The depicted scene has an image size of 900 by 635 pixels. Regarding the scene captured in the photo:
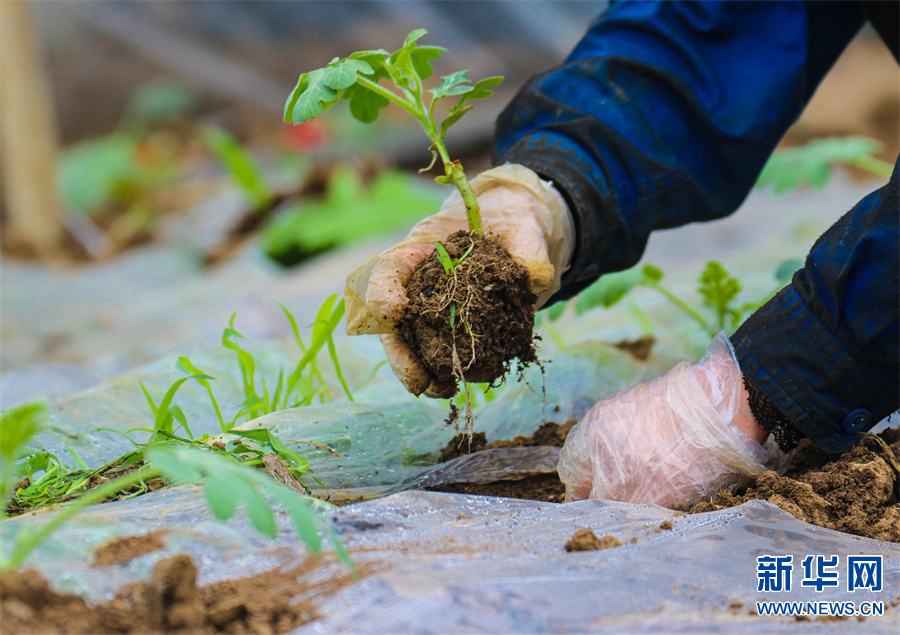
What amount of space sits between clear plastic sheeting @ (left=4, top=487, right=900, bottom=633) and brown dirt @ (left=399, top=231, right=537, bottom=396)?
0.64ft

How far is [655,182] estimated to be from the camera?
1409 millimetres

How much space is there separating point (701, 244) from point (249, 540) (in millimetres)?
2799

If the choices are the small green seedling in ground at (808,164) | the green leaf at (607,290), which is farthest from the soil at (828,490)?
the small green seedling in ground at (808,164)

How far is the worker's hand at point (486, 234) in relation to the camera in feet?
3.67

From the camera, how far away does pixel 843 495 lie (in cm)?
107

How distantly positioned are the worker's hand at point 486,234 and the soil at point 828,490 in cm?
22

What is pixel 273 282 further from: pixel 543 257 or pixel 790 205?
pixel 543 257

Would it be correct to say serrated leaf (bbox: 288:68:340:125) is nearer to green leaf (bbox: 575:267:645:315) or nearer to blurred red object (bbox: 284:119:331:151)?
green leaf (bbox: 575:267:645:315)

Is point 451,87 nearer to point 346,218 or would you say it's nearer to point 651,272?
point 651,272

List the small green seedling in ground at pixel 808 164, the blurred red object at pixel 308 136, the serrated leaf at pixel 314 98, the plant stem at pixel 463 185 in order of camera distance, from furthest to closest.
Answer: the blurred red object at pixel 308 136 → the small green seedling in ground at pixel 808 164 → the plant stem at pixel 463 185 → the serrated leaf at pixel 314 98

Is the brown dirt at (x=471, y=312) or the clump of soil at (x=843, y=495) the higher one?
the brown dirt at (x=471, y=312)

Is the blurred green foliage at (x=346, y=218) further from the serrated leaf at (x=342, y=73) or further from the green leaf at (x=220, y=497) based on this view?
the green leaf at (x=220, y=497)

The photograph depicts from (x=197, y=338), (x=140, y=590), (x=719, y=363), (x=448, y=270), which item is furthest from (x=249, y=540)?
(x=197, y=338)

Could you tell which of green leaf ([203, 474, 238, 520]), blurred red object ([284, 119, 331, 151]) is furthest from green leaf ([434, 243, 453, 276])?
blurred red object ([284, 119, 331, 151])
